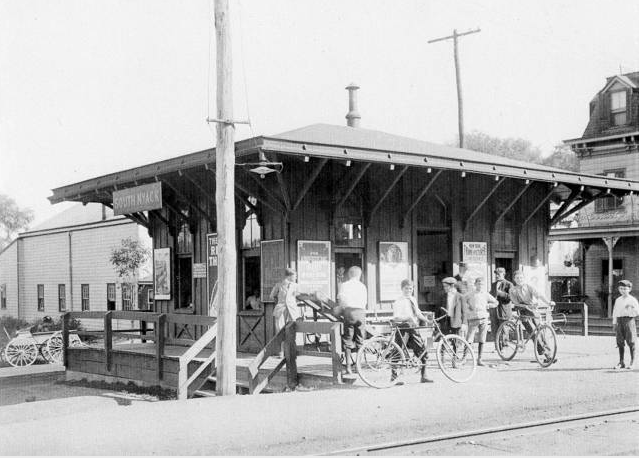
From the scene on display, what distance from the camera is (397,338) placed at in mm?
11789

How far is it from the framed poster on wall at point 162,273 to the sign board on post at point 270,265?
4313mm

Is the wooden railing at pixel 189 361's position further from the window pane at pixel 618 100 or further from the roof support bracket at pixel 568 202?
the window pane at pixel 618 100

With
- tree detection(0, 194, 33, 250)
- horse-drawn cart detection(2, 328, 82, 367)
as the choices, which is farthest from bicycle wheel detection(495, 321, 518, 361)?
tree detection(0, 194, 33, 250)

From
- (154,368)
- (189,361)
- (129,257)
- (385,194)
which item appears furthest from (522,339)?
(129,257)

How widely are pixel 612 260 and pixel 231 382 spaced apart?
2590cm

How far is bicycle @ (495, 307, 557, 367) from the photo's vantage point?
13.2 metres

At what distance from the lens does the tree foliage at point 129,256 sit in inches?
1142

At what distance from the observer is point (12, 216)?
7669 centimetres

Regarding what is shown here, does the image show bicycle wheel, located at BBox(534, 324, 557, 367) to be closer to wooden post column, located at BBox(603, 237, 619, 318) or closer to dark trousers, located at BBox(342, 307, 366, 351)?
dark trousers, located at BBox(342, 307, 366, 351)

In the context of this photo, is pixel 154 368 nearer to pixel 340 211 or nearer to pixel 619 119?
pixel 340 211

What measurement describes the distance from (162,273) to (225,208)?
315 inches

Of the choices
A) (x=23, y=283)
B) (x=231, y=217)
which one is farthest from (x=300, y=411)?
(x=23, y=283)

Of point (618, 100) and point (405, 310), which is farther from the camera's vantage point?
point (618, 100)

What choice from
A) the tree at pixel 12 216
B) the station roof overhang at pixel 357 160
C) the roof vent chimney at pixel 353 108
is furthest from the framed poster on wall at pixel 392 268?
the tree at pixel 12 216
